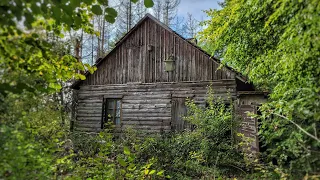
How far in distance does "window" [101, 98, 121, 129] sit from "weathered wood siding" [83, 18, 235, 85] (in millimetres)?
1016

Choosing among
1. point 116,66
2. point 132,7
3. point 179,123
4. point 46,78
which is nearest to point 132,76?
point 116,66

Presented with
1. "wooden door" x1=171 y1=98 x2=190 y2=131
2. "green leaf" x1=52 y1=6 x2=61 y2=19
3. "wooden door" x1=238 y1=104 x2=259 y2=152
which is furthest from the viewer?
"wooden door" x1=171 y1=98 x2=190 y2=131

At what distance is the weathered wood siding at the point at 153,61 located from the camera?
36.3 ft

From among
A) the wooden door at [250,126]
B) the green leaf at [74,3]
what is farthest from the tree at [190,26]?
the green leaf at [74,3]

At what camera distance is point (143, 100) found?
12086 millimetres

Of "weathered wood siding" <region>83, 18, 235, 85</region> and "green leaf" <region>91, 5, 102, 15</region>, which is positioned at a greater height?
"weathered wood siding" <region>83, 18, 235, 85</region>

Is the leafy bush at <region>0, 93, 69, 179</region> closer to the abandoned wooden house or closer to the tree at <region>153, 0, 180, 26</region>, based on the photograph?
the abandoned wooden house

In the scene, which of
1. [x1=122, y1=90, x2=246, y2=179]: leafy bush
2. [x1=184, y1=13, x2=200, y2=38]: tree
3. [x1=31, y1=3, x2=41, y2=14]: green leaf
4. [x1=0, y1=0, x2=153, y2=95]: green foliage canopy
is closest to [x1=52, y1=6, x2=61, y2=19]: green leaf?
[x1=0, y1=0, x2=153, y2=95]: green foliage canopy

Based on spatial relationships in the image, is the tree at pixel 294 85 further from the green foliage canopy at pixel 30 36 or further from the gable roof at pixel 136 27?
the gable roof at pixel 136 27

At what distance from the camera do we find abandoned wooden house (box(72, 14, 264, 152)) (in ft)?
35.9

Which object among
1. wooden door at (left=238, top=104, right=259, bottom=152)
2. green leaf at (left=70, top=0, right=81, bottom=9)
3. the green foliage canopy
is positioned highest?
green leaf at (left=70, top=0, right=81, bottom=9)

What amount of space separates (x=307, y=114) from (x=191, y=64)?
8528 millimetres

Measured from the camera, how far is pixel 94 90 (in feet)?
43.7

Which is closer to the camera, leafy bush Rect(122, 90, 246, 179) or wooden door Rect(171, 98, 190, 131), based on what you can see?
leafy bush Rect(122, 90, 246, 179)
